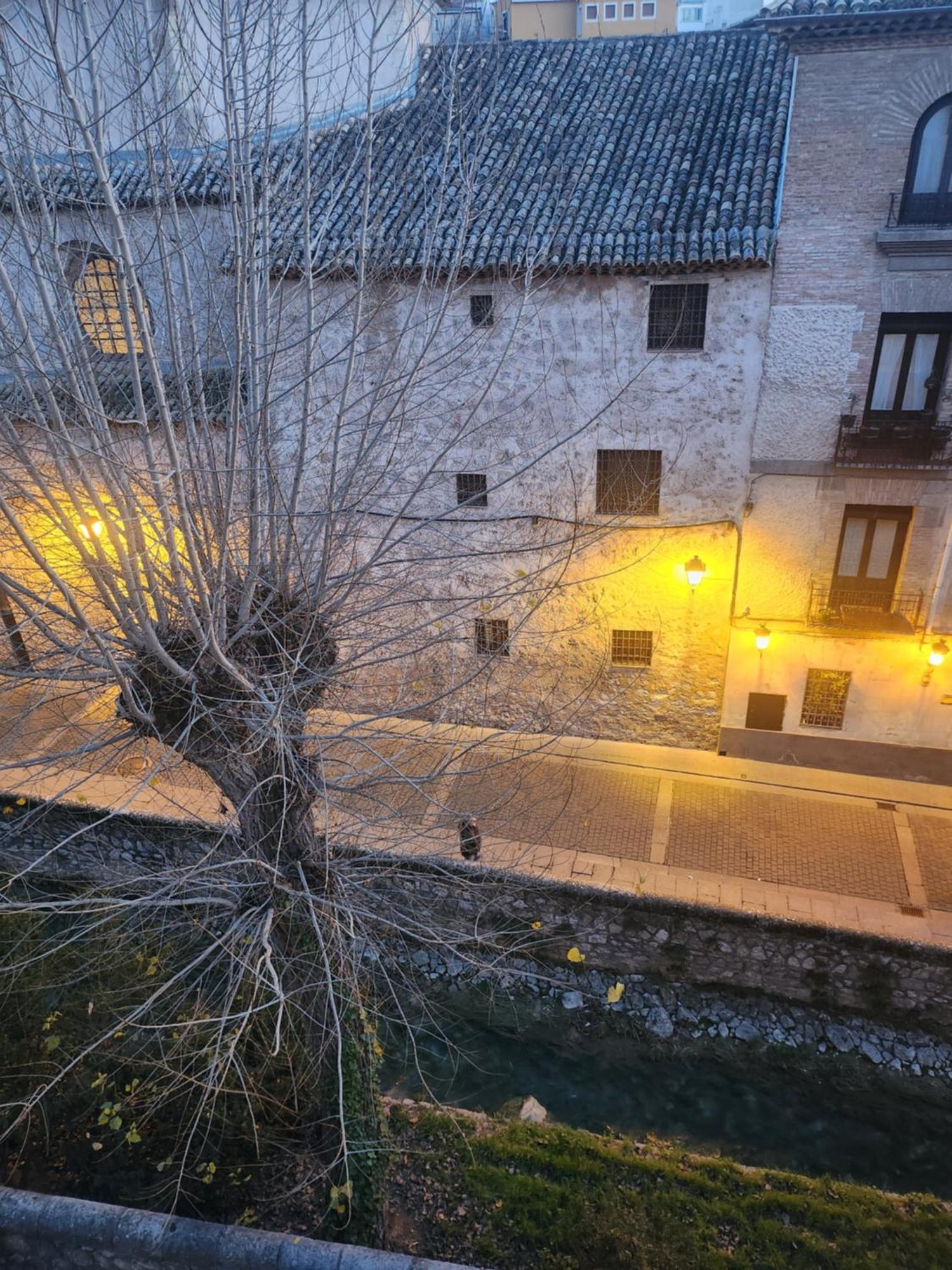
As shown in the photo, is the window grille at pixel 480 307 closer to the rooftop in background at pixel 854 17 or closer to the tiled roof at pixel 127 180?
the tiled roof at pixel 127 180

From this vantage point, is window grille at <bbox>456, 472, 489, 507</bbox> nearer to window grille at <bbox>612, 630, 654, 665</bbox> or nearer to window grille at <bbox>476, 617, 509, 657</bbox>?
window grille at <bbox>476, 617, 509, 657</bbox>

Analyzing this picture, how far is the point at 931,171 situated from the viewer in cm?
885

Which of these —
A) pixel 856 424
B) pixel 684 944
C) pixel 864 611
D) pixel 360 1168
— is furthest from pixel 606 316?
pixel 360 1168

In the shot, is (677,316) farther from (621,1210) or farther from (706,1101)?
(621,1210)

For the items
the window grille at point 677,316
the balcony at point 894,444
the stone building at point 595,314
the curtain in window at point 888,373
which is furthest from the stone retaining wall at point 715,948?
the window grille at point 677,316

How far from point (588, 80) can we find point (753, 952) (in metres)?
11.4

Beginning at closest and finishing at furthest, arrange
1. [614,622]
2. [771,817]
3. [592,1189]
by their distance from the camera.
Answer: [592,1189] → [771,817] → [614,622]

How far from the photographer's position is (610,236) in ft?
31.3

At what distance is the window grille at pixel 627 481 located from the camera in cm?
1068

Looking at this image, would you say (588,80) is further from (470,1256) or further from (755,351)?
(470,1256)

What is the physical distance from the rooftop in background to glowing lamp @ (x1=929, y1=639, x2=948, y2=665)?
6658 mm

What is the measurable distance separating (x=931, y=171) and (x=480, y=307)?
5148 mm

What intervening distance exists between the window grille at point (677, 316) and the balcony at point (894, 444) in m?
2.04

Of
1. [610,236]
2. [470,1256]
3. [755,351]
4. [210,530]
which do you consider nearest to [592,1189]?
[470,1256]
